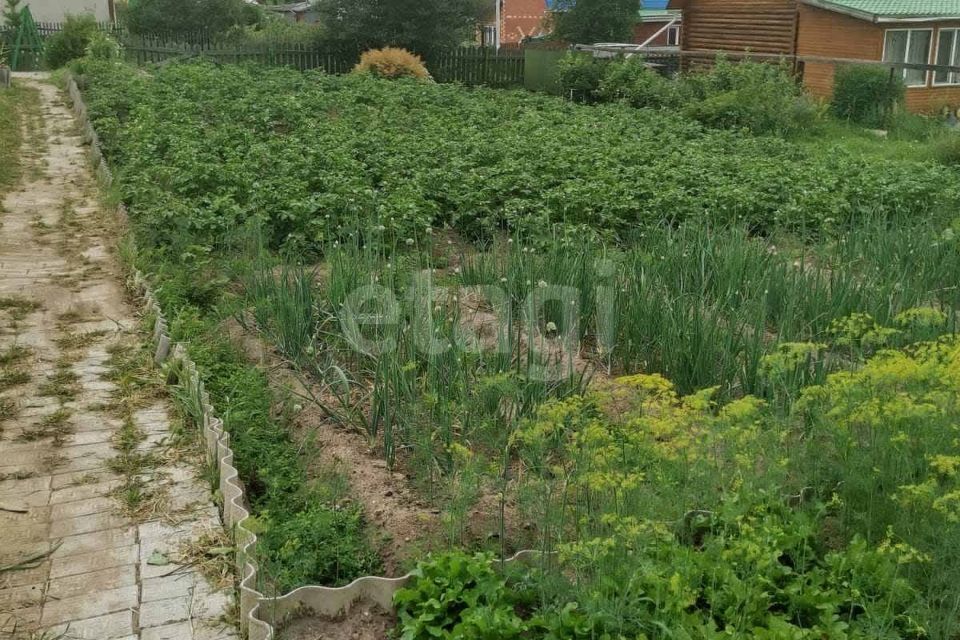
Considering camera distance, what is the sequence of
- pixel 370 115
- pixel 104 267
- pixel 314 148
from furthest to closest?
pixel 370 115 → pixel 314 148 → pixel 104 267

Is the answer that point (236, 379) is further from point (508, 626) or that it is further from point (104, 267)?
point (104, 267)

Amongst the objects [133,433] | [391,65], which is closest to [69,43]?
[391,65]

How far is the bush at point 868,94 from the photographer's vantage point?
17609 mm

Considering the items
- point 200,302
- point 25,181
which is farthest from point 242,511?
point 25,181

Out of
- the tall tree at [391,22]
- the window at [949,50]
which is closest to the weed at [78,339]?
the tall tree at [391,22]

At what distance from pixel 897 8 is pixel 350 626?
2068cm

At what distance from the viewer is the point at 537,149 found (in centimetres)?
1022

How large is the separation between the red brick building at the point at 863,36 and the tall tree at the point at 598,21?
5.23 m

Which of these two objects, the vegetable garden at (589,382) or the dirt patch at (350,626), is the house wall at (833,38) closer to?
the vegetable garden at (589,382)

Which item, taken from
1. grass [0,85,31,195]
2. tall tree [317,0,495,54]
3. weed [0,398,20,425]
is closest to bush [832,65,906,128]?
tall tree [317,0,495,54]

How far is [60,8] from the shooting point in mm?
32688

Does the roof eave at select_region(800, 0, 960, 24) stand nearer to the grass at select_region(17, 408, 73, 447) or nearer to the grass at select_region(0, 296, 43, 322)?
the grass at select_region(0, 296, 43, 322)

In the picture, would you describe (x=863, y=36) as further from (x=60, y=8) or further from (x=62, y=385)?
(x=60, y=8)

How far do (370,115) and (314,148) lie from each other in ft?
12.3
